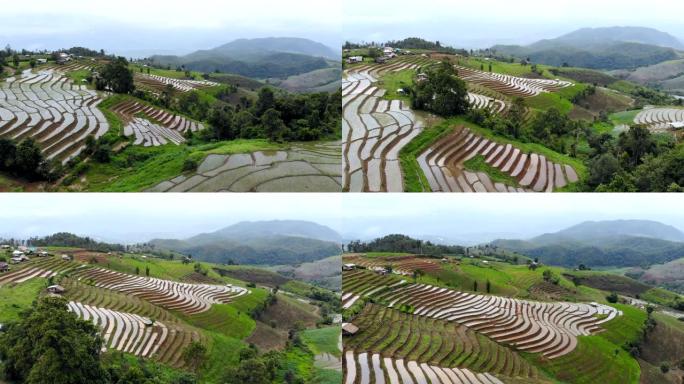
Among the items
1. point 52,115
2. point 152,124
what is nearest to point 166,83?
point 152,124

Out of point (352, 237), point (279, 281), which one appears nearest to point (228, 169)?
point (352, 237)

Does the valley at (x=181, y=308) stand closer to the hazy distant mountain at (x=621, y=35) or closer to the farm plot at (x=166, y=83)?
the farm plot at (x=166, y=83)

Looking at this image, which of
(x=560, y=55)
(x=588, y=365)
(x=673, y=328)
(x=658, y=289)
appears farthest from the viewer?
(x=560, y=55)

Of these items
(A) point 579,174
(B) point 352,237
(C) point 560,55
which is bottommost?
(B) point 352,237

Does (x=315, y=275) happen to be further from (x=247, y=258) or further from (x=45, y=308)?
(x=45, y=308)

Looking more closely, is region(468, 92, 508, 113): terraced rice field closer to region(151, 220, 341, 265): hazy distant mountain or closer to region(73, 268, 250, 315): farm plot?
region(151, 220, 341, 265): hazy distant mountain

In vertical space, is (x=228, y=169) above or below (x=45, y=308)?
above
